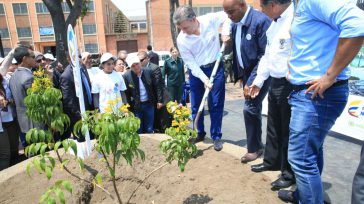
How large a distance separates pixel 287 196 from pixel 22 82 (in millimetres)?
3604

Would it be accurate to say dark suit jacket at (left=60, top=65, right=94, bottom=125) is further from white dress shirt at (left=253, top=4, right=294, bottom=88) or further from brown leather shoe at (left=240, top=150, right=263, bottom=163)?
white dress shirt at (left=253, top=4, right=294, bottom=88)

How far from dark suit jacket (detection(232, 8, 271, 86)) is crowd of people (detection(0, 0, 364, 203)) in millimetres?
10

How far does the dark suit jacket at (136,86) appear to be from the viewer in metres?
4.80

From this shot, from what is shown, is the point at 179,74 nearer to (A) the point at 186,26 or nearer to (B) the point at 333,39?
(A) the point at 186,26

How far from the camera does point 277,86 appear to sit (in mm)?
2592

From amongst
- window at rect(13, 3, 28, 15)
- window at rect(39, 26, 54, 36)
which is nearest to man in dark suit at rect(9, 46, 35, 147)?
window at rect(39, 26, 54, 36)

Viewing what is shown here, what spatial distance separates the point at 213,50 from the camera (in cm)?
362

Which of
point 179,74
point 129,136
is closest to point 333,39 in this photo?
point 129,136

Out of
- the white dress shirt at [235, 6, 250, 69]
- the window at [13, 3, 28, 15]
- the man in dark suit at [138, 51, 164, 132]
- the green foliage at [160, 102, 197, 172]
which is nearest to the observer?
the green foliage at [160, 102, 197, 172]

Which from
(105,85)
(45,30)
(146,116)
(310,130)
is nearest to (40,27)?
(45,30)

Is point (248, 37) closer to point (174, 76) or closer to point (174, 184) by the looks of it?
point (174, 184)

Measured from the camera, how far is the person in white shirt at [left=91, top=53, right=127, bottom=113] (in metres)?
4.06

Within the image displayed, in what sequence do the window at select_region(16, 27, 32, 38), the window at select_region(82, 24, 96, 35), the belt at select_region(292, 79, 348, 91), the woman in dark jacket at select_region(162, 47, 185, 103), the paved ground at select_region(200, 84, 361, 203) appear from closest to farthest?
the belt at select_region(292, 79, 348, 91)
the paved ground at select_region(200, 84, 361, 203)
the woman in dark jacket at select_region(162, 47, 185, 103)
the window at select_region(16, 27, 32, 38)
the window at select_region(82, 24, 96, 35)

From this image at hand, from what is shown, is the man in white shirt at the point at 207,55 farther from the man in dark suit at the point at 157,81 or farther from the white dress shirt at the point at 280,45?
the man in dark suit at the point at 157,81
